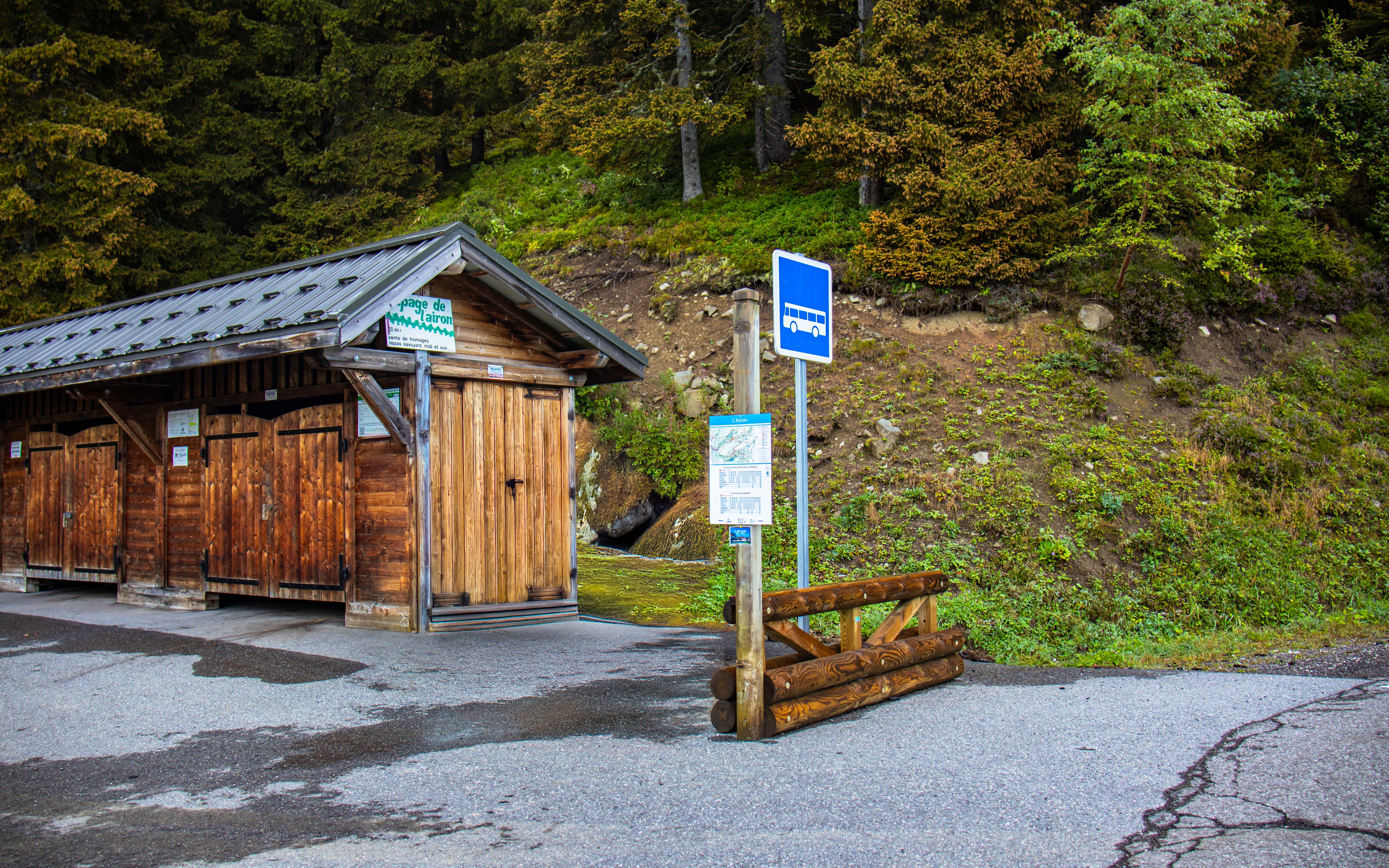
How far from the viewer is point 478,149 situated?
31516 mm

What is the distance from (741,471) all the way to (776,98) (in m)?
19.5

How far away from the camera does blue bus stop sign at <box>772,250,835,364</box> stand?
640 centimetres

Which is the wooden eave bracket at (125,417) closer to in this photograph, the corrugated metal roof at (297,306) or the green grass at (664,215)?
the corrugated metal roof at (297,306)

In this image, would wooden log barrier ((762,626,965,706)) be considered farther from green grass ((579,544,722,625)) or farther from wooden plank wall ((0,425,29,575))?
wooden plank wall ((0,425,29,575))

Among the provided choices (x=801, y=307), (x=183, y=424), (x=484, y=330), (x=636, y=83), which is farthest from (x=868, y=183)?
(x=801, y=307)

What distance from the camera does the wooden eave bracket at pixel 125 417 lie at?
1159 cm

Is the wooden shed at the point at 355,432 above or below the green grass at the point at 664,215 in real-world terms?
below

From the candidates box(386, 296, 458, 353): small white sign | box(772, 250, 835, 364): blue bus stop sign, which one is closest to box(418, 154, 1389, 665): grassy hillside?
box(772, 250, 835, 364): blue bus stop sign

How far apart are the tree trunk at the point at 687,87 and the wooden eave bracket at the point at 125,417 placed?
1363cm

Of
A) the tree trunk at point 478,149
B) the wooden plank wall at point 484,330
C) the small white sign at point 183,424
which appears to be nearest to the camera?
the wooden plank wall at point 484,330

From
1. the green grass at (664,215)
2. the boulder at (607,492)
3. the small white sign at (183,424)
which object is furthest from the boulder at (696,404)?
the small white sign at (183,424)

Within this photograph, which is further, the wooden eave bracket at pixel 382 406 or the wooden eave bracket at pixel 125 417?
the wooden eave bracket at pixel 125 417

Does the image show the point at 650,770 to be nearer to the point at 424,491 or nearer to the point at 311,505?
the point at 424,491

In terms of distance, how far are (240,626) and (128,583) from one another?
3466mm
